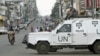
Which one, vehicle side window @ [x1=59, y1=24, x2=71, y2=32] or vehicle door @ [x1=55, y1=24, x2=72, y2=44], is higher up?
vehicle side window @ [x1=59, y1=24, x2=71, y2=32]

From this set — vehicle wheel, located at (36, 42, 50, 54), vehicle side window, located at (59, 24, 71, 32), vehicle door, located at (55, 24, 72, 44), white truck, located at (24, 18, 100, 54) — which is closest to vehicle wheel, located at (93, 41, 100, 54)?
white truck, located at (24, 18, 100, 54)

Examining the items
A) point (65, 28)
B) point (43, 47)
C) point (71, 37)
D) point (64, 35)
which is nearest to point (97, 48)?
point (71, 37)

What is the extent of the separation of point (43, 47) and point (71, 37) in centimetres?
179

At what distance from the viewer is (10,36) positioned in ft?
126

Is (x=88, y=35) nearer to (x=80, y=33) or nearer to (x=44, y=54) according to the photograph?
(x=80, y=33)

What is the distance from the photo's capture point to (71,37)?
2420cm

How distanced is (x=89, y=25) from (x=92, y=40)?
0.91m

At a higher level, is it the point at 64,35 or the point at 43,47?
the point at 64,35

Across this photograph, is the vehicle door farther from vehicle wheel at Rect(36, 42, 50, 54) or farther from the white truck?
vehicle wheel at Rect(36, 42, 50, 54)

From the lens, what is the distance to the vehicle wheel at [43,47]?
2436cm

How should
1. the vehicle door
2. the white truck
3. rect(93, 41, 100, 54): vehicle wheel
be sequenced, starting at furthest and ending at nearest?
the vehicle door < the white truck < rect(93, 41, 100, 54): vehicle wheel

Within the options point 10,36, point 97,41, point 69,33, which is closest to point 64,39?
point 69,33

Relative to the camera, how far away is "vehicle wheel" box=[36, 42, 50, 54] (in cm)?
2436

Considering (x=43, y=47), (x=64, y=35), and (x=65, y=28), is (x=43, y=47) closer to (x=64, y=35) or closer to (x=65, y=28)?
(x=64, y=35)
